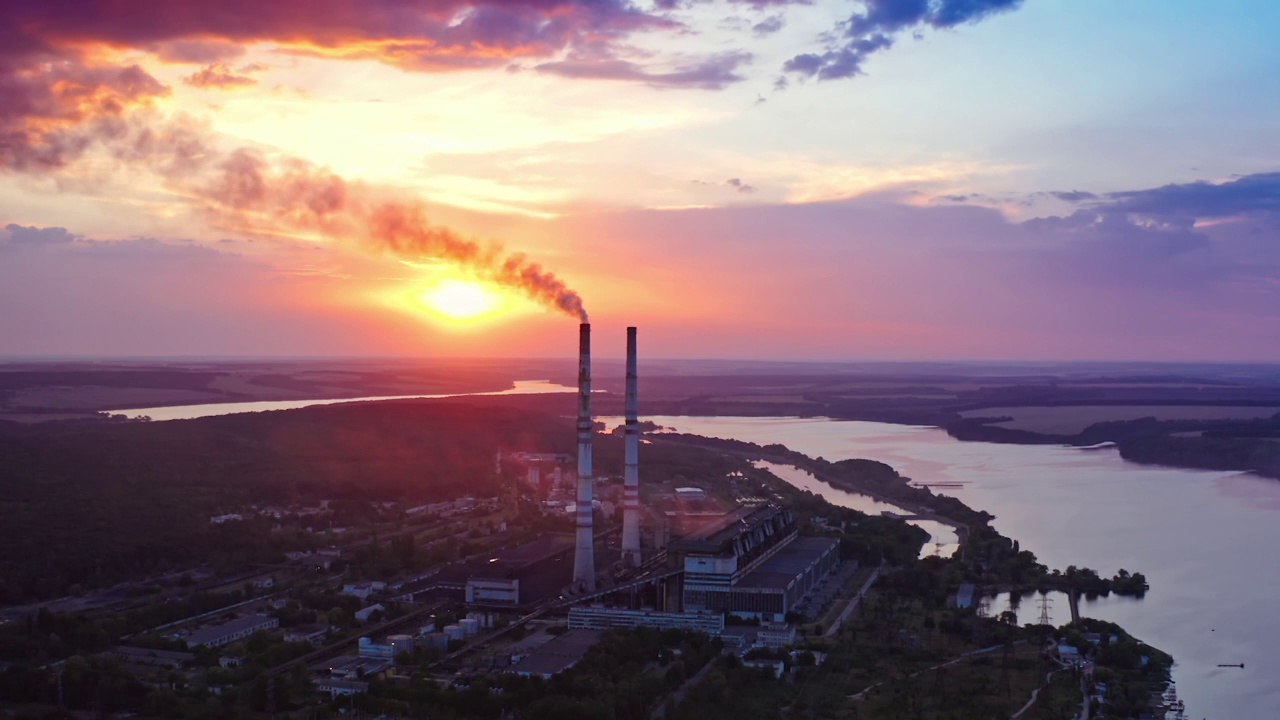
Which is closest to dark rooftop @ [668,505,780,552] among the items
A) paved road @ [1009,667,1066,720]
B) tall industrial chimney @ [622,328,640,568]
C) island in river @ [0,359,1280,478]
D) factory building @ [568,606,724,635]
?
tall industrial chimney @ [622,328,640,568]

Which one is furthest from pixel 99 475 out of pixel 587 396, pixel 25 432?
pixel 587 396

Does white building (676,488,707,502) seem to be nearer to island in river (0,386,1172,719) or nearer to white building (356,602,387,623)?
island in river (0,386,1172,719)

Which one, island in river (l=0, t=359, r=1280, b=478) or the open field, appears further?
the open field

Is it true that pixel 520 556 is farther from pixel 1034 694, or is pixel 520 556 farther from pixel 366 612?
pixel 1034 694

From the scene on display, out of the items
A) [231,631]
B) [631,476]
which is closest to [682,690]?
[231,631]

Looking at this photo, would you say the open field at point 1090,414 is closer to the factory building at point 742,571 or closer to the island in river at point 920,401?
the island in river at point 920,401

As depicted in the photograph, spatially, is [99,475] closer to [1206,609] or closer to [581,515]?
[581,515]

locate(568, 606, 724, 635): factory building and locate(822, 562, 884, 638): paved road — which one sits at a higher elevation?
locate(568, 606, 724, 635): factory building
